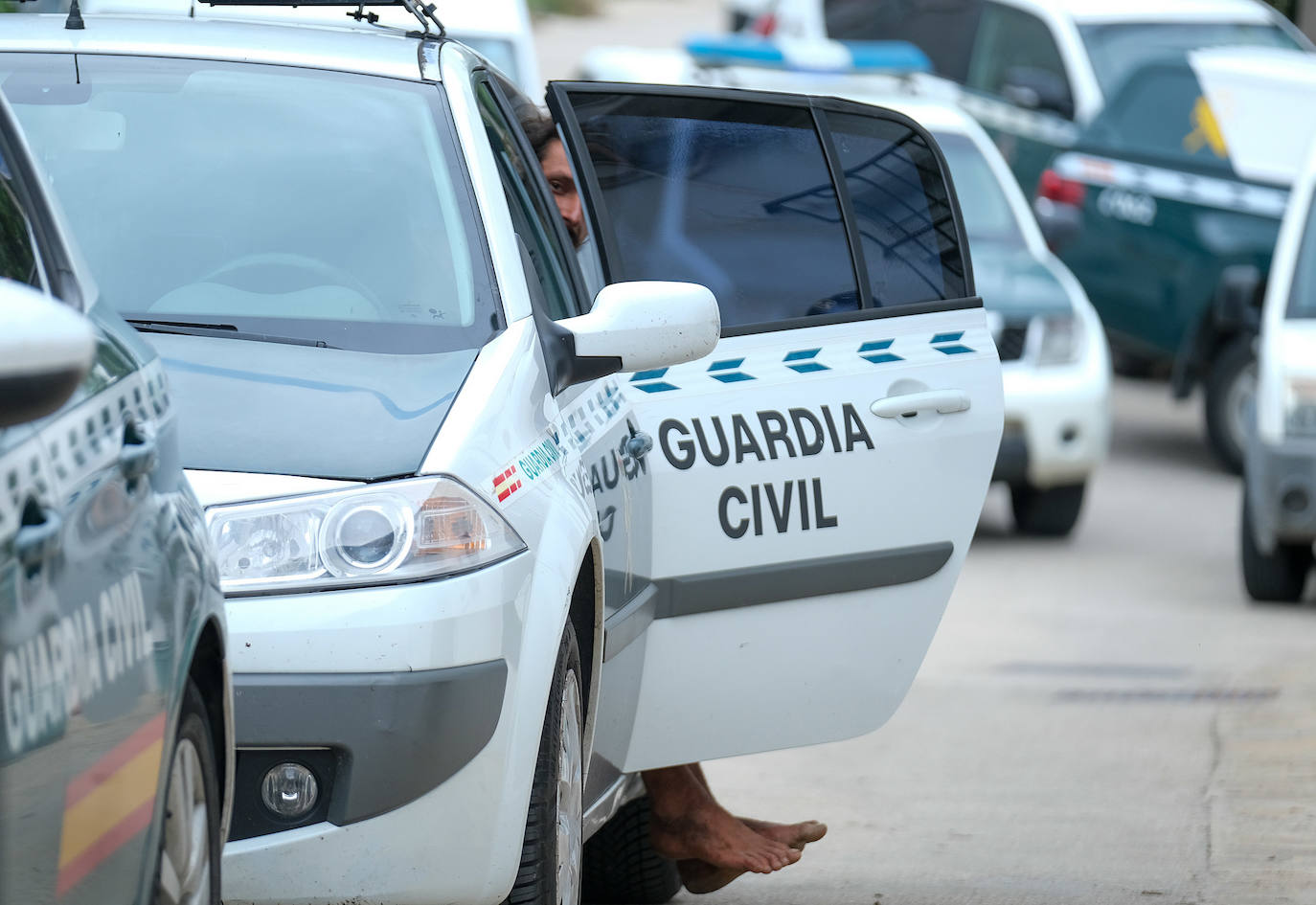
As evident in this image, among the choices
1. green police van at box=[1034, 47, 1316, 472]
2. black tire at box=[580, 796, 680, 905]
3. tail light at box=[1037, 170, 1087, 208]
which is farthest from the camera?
tail light at box=[1037, 170, 1087, 208]

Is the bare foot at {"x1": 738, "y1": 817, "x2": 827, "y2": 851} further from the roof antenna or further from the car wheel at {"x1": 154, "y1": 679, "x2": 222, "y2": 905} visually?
the car wheel at {"x1": 154, "y1": 679, "x2": 222, "y2": 905}

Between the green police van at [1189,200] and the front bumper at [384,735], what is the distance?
1112cm

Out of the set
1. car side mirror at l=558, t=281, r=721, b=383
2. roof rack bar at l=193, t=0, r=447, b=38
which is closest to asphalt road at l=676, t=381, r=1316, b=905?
car side mirror at l=558, t=281, r=721, b=383

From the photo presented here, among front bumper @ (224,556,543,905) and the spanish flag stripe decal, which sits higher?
the spanish flag stripe decal

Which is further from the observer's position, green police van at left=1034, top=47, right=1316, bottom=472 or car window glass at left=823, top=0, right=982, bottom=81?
car window glass at left=823, top=0, right=982, bottom=81

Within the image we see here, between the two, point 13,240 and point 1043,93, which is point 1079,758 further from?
point 1043,93

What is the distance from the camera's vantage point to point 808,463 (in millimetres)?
4828

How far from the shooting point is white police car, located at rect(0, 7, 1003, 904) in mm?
3510

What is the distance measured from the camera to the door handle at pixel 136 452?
281 centimetres

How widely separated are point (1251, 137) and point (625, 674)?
36.5 ft

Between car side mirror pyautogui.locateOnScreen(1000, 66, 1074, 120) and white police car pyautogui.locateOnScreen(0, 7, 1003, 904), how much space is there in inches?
434

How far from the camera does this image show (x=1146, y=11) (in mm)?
16562

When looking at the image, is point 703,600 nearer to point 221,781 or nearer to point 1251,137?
point 221,781

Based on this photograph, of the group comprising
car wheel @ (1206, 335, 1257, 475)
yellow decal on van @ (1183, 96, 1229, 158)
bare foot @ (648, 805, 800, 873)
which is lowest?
car wheel @ (1206, 335, 1257, 475)
